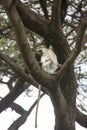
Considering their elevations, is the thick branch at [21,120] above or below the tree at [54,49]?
below

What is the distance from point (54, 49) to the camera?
7.83ft

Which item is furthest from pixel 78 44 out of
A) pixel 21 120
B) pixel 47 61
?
pixel 21 120

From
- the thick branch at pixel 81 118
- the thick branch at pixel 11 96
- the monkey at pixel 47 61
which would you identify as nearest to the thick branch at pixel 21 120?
the thick branch at pixel 11 96

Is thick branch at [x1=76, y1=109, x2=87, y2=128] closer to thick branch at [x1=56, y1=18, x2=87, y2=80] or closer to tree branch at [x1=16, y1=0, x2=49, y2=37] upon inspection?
tree branch at [x1=16, y1=0, x2=49, y2=37]

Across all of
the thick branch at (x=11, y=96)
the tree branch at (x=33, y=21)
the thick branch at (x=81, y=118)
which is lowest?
the thick branch at (x=81, y=118)

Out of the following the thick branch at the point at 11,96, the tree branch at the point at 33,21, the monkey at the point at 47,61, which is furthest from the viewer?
the thick branch at the point at 11,96

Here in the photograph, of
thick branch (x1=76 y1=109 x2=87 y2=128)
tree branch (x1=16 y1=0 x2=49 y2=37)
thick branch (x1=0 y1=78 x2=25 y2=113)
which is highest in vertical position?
tree branch (x1=16 y1=0 x2=49 y2=37)

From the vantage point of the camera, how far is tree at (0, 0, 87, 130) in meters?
1.75

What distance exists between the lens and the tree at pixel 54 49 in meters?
1.75

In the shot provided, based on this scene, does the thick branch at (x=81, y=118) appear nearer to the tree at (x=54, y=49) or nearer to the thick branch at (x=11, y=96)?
the tree at (x=54, y=49)

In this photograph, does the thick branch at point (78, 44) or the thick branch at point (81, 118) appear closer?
the thick branch at point (78, 44)

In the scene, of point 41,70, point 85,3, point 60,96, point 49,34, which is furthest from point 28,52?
point 85,3

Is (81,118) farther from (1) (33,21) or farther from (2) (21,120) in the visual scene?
(1) (33,21)

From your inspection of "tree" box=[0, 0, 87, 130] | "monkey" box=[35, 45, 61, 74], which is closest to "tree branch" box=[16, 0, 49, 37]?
"tree" box=[0, 0, 87, 130]
